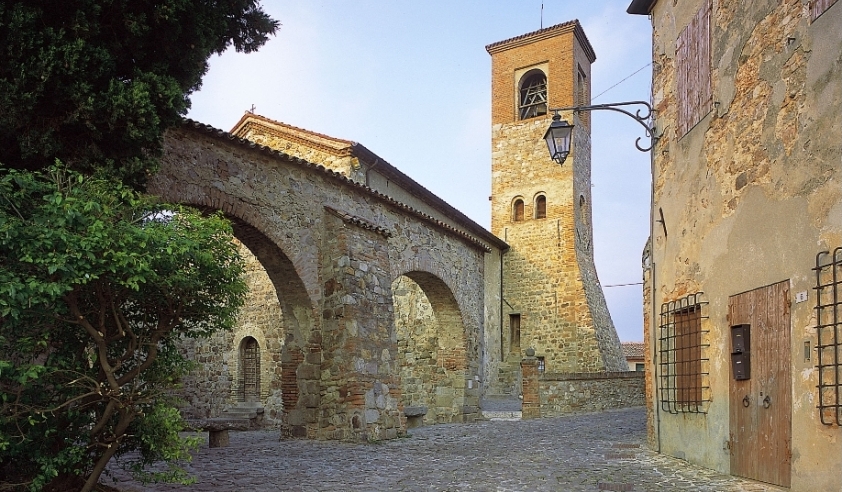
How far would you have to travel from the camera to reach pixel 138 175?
6418 mm

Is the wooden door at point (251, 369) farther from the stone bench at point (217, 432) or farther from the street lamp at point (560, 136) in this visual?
the street lamp at point (560, 136)

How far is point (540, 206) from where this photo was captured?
23812mm

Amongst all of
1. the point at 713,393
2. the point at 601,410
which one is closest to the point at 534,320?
the point at 601,410

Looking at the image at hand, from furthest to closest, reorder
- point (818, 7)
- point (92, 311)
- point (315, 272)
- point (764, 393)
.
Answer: point (315, 272) < point (764, 393) < point (818, 7) < point (92, 311)

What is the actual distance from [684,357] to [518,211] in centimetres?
1597

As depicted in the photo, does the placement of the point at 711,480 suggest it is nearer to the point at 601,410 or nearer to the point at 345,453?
the point at 345,453

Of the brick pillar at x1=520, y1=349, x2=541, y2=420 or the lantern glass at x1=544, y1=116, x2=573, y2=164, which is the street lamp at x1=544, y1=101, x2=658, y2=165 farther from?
the brick pillar at x1=520, y1=349, x2=541, y2=420

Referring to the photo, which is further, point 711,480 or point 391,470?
point 391,470

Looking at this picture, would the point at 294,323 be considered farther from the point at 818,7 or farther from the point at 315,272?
the point at 818,7

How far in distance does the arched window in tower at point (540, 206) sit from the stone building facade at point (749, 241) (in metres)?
14.1

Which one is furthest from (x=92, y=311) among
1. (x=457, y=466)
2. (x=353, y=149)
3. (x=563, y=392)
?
(x=563, y=392)

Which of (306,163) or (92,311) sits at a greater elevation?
(306,163)

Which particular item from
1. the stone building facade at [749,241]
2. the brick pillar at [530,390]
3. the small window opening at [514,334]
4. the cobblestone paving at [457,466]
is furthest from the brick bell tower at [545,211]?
the stone building facade at [749,241]

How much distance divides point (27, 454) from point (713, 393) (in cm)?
651
